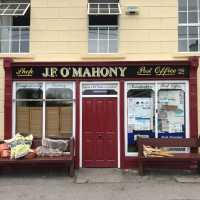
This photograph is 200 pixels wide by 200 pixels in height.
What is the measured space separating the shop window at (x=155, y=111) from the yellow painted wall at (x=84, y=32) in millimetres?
907

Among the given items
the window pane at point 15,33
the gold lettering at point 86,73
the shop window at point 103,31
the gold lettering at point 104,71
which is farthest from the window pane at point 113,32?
the window pane at point 15,33

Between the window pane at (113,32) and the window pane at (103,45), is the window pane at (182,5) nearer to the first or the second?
the window pane at (113,32)

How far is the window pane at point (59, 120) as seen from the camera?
569 inches

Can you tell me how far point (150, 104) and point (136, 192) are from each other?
148 inches

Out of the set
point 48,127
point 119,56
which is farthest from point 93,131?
point 119,56

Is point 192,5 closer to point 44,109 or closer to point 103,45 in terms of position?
point 103,45

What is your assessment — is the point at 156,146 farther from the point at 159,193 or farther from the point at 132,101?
the point at 159,193

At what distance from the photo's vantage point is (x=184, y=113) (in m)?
14.5

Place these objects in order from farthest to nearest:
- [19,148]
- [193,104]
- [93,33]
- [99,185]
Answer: [93,33] → [193,104] → [19,148] → [99,185]

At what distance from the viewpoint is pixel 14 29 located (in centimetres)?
1495

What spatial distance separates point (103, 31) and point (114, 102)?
2.18 metres

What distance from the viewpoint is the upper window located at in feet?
48.4

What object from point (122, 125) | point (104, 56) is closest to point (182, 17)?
point (104, 56)

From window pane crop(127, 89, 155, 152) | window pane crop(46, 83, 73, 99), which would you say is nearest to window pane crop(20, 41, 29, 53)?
window pane crop(46, 83, 73, 99)
